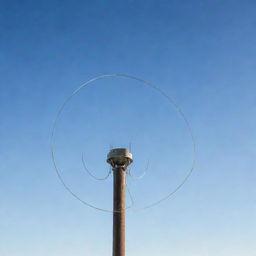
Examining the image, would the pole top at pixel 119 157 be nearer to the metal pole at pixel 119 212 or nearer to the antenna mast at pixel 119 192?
the antenna mast at pixel 119 192

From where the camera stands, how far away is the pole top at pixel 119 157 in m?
22.5

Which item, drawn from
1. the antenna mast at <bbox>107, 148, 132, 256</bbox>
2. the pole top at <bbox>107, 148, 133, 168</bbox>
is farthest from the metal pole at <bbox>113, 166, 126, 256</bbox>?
the pole top at <bbox>107, 148, 133, 168</bbox>

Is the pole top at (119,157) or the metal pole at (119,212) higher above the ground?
the pole top at (119,157)

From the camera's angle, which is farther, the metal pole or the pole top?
the pole top

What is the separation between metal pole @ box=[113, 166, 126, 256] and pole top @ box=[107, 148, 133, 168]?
13.4 inches

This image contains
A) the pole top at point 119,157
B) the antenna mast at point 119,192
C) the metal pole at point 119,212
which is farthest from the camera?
the pole top at point 119,157

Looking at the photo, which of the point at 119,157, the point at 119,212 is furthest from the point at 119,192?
the point at 119,157

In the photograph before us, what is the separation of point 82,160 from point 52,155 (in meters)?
2.93

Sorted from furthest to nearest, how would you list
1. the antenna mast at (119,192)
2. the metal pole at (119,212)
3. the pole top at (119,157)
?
the pole top at (119,157) < the antenna mast at (119,192) < the metal pole at (119,212)

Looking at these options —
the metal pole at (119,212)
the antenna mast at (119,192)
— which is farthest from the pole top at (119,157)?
the metal pole at (119,212)

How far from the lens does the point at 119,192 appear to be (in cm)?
2131

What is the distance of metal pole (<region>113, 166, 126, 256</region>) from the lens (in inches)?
776

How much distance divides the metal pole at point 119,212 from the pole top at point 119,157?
34 centimetres

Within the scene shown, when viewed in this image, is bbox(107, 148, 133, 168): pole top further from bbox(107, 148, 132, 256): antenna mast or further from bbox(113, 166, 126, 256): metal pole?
bbox(113, 166, 126, 256): metal pole
